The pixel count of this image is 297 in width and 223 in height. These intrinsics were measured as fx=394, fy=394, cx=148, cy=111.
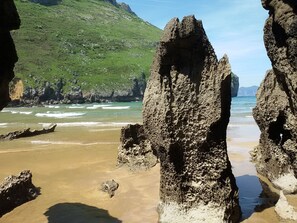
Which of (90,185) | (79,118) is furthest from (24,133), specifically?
(79,118)

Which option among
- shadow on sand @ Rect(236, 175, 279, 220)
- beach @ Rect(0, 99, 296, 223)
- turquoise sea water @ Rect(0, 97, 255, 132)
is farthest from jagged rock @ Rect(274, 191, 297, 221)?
turquoise sea water @ Rect(0, 97, 255, 132)

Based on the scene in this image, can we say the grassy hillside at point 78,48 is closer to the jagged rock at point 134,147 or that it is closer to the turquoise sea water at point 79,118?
the turquoise sea water at point 79,118

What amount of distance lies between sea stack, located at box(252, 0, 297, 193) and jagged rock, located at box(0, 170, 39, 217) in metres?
6.79

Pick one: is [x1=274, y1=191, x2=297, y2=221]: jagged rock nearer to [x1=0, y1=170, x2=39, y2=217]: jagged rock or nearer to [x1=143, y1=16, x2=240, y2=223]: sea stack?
[x1=143, y1=16, x2=240, y2=223]: sea stack

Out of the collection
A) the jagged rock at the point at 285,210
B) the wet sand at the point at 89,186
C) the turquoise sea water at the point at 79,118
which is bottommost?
the turquoise sea water at the point at 79,118

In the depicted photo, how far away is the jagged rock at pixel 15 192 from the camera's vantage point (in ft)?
32.2

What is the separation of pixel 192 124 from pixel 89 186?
4.76m

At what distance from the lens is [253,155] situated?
14.9m

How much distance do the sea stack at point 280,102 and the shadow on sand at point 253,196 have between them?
0.36m

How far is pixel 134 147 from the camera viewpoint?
1357cm

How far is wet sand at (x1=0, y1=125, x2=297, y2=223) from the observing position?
930 cm

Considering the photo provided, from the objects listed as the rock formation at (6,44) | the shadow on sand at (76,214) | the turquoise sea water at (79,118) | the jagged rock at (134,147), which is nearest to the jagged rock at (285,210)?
the shadow on sand at (76,214)

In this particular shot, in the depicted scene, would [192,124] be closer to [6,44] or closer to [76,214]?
[76,214]

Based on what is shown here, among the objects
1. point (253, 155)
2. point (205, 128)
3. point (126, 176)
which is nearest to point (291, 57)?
point (205, 128)
